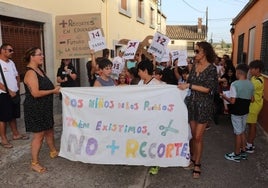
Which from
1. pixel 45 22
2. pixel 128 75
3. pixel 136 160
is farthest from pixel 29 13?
pixel 136 160

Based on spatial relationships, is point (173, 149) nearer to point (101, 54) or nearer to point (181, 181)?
point (181, 181)

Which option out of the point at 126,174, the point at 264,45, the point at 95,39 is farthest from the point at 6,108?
the point at 264,45

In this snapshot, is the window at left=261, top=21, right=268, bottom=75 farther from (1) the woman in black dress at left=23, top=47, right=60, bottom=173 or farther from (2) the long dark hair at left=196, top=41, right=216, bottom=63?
(1) the woman in black dress at left=23, top=47, right=60, bottom=173

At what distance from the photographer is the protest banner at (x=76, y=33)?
6.13 m

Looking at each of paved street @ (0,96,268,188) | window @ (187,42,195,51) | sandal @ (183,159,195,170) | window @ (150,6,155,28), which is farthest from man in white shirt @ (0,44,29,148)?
window @ (187,42,195,51)

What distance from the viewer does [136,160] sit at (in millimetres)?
4043

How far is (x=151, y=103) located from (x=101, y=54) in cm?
327

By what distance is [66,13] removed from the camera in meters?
9.43

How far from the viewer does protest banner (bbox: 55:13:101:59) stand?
20.1 feet

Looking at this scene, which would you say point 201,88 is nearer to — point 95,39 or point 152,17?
point 95,39

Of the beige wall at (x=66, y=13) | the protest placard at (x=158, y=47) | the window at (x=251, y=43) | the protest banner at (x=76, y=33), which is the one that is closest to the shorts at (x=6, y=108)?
the protest banner at (x=76, y=33)

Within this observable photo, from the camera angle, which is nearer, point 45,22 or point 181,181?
point 181,181

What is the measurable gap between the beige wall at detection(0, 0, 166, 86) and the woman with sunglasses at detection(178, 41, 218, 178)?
4.49m

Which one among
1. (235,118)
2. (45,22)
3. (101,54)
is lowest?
(235,118)
